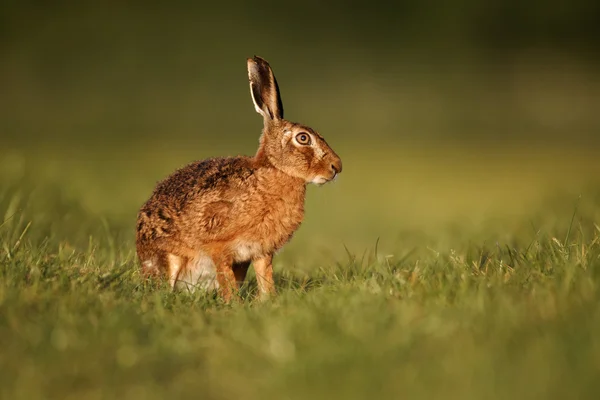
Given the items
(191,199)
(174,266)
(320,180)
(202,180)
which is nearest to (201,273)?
(174,266)

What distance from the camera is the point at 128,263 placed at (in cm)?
752

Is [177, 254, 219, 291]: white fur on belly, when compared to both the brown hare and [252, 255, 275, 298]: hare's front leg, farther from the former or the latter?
[252, 255, 275, 298]: hare's front leg

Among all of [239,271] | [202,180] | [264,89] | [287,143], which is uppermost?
[264,89]

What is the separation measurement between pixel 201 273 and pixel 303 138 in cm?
131

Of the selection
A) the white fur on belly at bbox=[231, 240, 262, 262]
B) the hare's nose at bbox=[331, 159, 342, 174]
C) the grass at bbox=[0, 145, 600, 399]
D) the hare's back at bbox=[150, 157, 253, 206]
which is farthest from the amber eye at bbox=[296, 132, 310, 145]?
the grass at bbox=[0, 145, 600, 399]

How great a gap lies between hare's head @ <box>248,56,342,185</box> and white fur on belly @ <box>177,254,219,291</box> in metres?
0.91

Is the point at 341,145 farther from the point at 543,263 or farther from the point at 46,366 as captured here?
the point at 46,366

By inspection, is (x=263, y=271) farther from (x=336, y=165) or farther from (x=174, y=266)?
(x=336, y=165)

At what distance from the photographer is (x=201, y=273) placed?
286 inches

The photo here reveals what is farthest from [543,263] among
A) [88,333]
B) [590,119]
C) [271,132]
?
[590,119]

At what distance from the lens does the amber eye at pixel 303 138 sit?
7305mm

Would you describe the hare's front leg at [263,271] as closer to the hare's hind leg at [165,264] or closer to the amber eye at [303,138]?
the hare's hind leg at [165,264]

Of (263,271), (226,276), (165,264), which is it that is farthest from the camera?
(165,264)

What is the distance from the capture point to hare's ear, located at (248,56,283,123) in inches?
289
